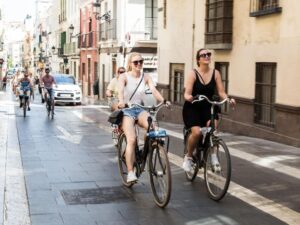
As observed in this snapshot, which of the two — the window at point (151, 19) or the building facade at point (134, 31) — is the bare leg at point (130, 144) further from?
the window at point (151, 19)

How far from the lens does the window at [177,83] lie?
63.4 ft

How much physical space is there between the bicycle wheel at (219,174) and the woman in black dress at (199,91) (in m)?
0.32

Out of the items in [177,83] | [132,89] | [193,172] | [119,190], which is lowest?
[119,190]

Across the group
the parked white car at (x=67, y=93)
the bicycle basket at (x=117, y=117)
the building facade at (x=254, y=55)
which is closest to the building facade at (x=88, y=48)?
the parked white car at (x=67, y=93)

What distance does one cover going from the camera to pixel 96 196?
676cm

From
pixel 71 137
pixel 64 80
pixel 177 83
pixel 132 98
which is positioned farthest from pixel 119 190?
pixel 64 80

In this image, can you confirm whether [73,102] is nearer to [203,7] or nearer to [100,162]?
[203,7]

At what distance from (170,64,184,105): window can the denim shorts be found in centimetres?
1209

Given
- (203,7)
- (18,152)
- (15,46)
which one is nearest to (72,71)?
Result: (203,7)

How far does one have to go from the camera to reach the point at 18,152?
34.2 feet

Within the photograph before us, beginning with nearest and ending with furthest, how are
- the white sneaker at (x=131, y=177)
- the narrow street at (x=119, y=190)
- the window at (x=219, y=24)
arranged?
the narrow street at (x=119, y=190) < the white sneaker at (x=131, y=177) < the window at (x=219, y=24)

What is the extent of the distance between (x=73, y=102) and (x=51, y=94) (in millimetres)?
10772

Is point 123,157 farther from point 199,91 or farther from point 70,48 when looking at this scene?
point 70,48

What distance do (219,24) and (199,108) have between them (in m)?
8.59
